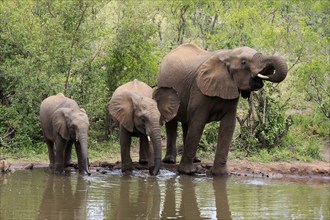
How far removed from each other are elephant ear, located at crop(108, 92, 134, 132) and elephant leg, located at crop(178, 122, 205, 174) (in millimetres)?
1158

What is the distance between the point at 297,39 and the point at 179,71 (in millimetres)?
4008

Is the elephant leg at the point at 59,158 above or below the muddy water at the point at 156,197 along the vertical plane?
above

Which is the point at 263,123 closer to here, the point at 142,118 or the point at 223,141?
the point at 223,141

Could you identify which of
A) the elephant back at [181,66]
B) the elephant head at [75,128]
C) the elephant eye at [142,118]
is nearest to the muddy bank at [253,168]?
the elephant head at [75,128]

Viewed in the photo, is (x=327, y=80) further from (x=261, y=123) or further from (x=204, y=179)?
(x=204, y=179)

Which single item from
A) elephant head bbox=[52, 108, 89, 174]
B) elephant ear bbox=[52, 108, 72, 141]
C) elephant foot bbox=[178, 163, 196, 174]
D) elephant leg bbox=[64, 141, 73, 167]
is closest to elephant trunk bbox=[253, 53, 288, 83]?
elephant foot bbox=[178, 163, 196, 174]

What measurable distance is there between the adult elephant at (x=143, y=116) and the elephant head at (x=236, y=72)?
0.92 metres

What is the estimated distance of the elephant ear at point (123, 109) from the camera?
14812 mm

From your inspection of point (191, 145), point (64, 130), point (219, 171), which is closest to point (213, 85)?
point (191, 145)

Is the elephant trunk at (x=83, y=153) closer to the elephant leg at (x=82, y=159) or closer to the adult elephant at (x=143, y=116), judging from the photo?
the elephant leg at (x=82, y=159)

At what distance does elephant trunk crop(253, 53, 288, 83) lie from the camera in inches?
523

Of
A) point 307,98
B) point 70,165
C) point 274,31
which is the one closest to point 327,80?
point 307,98

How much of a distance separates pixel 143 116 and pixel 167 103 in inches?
40.1

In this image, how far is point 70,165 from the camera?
15.5 m
